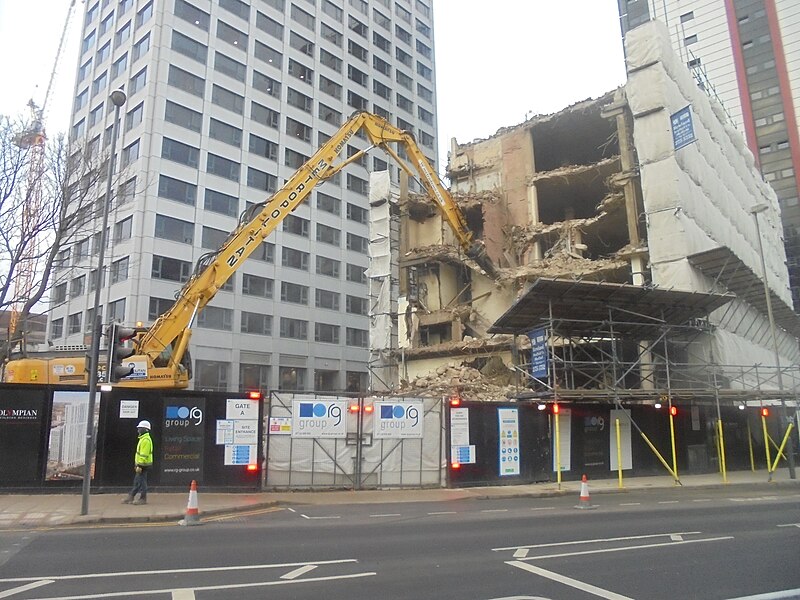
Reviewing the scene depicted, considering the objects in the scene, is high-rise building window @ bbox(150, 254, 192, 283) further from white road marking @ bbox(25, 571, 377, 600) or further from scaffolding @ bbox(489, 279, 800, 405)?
white road marking @ bbox(25, 571, 377, 600)

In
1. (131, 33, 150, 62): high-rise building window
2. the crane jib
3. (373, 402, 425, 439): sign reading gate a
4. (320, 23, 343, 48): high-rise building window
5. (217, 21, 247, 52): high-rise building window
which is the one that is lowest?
(373, 402, 425, 439): sign reading gate a

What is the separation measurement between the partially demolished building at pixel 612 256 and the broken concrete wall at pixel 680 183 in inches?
3.2

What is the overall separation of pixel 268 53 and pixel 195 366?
27.8 m

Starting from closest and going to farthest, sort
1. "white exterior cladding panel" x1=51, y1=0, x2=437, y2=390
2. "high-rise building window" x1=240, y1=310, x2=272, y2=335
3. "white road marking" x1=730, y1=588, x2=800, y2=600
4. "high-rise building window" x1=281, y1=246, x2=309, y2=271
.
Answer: "white road marking" x1=730, y1=588, x2=800, y2=600
"white exterior cladding panel" x1=51, y1=0, x2=437, y2=390
"high-rise building window" x1=240, y1=310, x2=272, y2=335
"high-rise building window" x1=281, y1=246, x2=309, y2=271

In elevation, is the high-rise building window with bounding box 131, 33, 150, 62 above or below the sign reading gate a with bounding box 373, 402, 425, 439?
above

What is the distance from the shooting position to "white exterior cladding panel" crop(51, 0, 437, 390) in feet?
142

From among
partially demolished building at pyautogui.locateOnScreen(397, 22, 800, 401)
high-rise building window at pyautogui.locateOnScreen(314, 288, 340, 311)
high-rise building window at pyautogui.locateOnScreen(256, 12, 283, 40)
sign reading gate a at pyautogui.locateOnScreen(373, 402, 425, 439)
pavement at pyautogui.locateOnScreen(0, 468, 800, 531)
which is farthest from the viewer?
high-rise building window at pyautogui.locateOnScreen(314, 288, 340, 311)

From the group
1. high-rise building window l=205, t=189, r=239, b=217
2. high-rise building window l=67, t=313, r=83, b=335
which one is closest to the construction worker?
high-rise building window l=205, t=189, r=239, b=217

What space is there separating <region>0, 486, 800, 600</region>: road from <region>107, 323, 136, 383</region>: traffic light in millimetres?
2915

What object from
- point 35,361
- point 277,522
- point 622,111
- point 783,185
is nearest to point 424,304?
point 622,111

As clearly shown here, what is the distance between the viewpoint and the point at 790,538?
9602 millimetres

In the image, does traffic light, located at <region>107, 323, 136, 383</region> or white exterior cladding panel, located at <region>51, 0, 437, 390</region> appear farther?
white exterior cladding panel, located at <region>51, 0, 437, 390</region>

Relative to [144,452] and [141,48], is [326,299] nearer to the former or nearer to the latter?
[141,48]

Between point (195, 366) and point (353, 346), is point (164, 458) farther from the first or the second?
point (353, 346)
